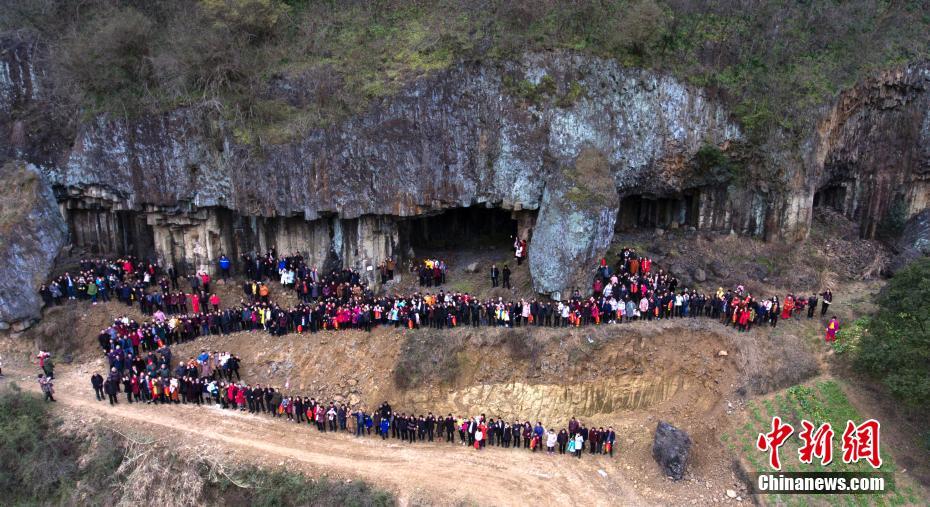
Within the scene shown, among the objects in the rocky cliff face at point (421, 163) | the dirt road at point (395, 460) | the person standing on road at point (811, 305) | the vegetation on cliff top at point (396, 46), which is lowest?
the dirt road at point (395, 460)

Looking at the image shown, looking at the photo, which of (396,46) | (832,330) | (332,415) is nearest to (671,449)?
(832,330)

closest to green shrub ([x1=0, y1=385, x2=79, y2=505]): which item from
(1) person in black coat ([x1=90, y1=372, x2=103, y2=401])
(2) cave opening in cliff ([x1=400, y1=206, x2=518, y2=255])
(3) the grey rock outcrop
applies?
(1) person in black coat ([x1=90, y1=372, x2=103, y2=401])

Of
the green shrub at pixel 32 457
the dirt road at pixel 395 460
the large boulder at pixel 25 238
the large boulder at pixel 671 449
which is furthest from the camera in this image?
the large boulder at pixel 25 238

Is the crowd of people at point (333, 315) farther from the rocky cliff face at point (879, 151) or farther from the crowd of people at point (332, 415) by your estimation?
the rocky cliff face at point (879, 151)

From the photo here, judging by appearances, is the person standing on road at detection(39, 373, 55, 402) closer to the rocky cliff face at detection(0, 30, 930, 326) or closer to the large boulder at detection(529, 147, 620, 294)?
the rocky cliff face at detection(0, 30, 930, 326)

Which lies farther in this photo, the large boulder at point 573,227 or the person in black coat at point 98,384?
the large boulder at point 573,227

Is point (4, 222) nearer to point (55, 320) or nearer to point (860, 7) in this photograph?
point (55, 320)

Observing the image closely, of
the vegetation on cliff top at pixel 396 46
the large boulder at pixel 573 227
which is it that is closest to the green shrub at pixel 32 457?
the vegetation on cliff top at pixel 396 46

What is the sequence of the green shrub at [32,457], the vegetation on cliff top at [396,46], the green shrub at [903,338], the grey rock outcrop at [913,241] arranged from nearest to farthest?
the green shrub at [903,338] → the green shrub at [32,457] → the vegetation on cliff top at [396,46] → the grey rock outcrop at [913,241]

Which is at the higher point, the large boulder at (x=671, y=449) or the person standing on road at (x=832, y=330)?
the person standing on road at (x=832, y=330)
